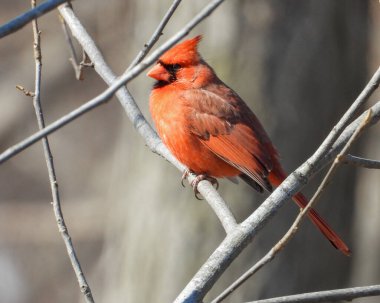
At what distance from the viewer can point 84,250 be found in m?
8.31

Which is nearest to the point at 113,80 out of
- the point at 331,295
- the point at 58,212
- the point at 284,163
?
the point at 58,212

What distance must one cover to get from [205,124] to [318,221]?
30.6 inches

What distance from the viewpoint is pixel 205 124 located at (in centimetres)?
400

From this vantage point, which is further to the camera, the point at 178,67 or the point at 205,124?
the point at 178,67

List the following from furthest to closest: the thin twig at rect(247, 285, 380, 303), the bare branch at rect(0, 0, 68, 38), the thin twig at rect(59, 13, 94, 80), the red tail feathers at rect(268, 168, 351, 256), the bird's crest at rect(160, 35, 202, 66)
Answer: the bird's crest at rect(160, 35, 202, 66) < the thin twig at rect(59, 13, 94, 80) < the red tail feathers at rect(268, 168, 351, 256) < the thin twig at rect(247, 285, 380, 303) < the bare branch at rect(0, 0, 68, 38)

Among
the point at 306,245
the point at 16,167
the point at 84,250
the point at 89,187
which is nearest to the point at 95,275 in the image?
the point at 84,250

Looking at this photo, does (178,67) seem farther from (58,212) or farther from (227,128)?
(58,212)

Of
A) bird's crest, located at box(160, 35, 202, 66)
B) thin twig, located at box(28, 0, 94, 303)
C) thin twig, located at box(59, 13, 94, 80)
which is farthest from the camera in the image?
bird's crest, located at box(160, 35, 202, 66)

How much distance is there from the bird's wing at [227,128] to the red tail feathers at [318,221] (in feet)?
0.18

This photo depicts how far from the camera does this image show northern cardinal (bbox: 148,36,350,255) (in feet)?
12.6

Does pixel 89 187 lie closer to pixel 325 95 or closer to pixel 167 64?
pixel 325 95

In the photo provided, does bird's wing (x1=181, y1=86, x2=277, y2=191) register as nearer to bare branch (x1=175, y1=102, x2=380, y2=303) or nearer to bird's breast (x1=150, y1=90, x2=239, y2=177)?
bird's breast (x1=150, y1=90, x2=239, y2=177)

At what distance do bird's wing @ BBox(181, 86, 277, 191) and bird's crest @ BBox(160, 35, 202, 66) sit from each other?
141mm

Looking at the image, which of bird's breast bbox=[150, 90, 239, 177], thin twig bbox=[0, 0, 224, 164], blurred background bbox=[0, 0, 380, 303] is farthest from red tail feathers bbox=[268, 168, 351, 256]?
thin twig bbox=[0, 0, 224, 164]
